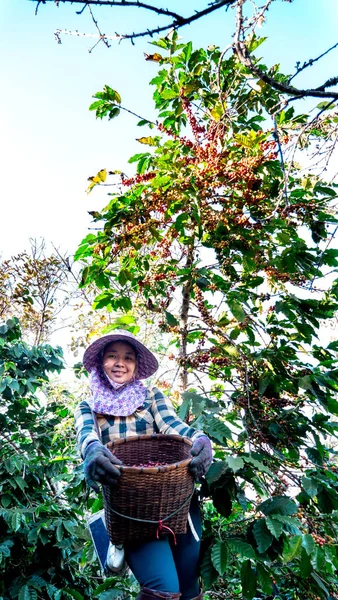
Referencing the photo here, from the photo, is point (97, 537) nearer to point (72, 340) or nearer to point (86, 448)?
point (86, 448)

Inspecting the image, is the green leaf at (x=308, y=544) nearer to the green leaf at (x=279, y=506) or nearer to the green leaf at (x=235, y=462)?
the green leaf at (x=279, y=506)

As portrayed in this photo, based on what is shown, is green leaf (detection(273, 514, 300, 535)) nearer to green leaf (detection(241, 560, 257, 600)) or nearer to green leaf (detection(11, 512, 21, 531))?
green leaf (detection(241, 560, 257, 600))

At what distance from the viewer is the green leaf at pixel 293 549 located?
4.73ft

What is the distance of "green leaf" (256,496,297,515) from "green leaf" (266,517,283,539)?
6 cm

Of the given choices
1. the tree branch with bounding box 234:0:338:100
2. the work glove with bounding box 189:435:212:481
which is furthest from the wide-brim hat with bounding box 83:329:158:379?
the tree branch with bounding box 234:0:338:100

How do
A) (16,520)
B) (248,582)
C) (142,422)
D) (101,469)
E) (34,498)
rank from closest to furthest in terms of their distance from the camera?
(101,469) → (248,582) → (142,422) → (16,520) → (34,498)

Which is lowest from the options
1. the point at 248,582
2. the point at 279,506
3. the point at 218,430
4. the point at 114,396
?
the point at 248,582

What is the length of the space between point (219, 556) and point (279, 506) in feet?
0.77

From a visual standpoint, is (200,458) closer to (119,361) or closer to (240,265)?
(119,361)

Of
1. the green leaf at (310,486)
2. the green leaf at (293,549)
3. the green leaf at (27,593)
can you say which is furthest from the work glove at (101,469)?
the green leaf at (27,593)

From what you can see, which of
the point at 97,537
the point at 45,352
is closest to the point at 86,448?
the point at 97,537

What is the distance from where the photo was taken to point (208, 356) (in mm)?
2133

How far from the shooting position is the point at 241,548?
1.50 meters

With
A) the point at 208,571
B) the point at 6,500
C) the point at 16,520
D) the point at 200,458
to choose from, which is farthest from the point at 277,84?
the point at 6,500
